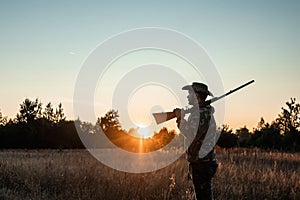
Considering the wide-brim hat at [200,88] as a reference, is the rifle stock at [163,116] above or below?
below

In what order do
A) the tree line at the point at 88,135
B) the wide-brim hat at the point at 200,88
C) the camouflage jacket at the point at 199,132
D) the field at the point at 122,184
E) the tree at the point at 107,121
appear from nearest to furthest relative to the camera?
the camouflage jacket at the point at 199,132 → the wide-brim hat at the point at 200,88 → the field at the point at 122,184 → the tree line at the point at 88,135 → the tree at the point at 107,121

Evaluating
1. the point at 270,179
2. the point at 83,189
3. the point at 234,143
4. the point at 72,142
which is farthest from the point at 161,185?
the point at 72,142

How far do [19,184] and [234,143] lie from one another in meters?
28.3

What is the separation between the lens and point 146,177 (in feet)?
32.9

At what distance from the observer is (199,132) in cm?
614

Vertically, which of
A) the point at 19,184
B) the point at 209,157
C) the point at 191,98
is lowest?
the point at 19,184

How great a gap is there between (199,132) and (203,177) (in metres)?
0.70

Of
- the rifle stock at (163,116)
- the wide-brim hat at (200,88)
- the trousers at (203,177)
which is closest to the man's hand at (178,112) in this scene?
the rifle stock at (163,116)

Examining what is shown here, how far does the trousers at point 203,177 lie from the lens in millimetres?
6247

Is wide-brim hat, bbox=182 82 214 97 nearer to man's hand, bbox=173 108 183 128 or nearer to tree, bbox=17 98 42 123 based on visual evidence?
man's hand, bbox=173 108 183 128

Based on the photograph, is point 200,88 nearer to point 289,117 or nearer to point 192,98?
point 192,98

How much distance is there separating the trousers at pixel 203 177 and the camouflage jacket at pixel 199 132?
95 millimetres

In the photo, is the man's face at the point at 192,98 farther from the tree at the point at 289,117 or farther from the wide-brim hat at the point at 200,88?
the tree at the point at 289,117

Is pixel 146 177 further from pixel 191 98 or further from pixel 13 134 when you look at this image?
pixel 13 134
